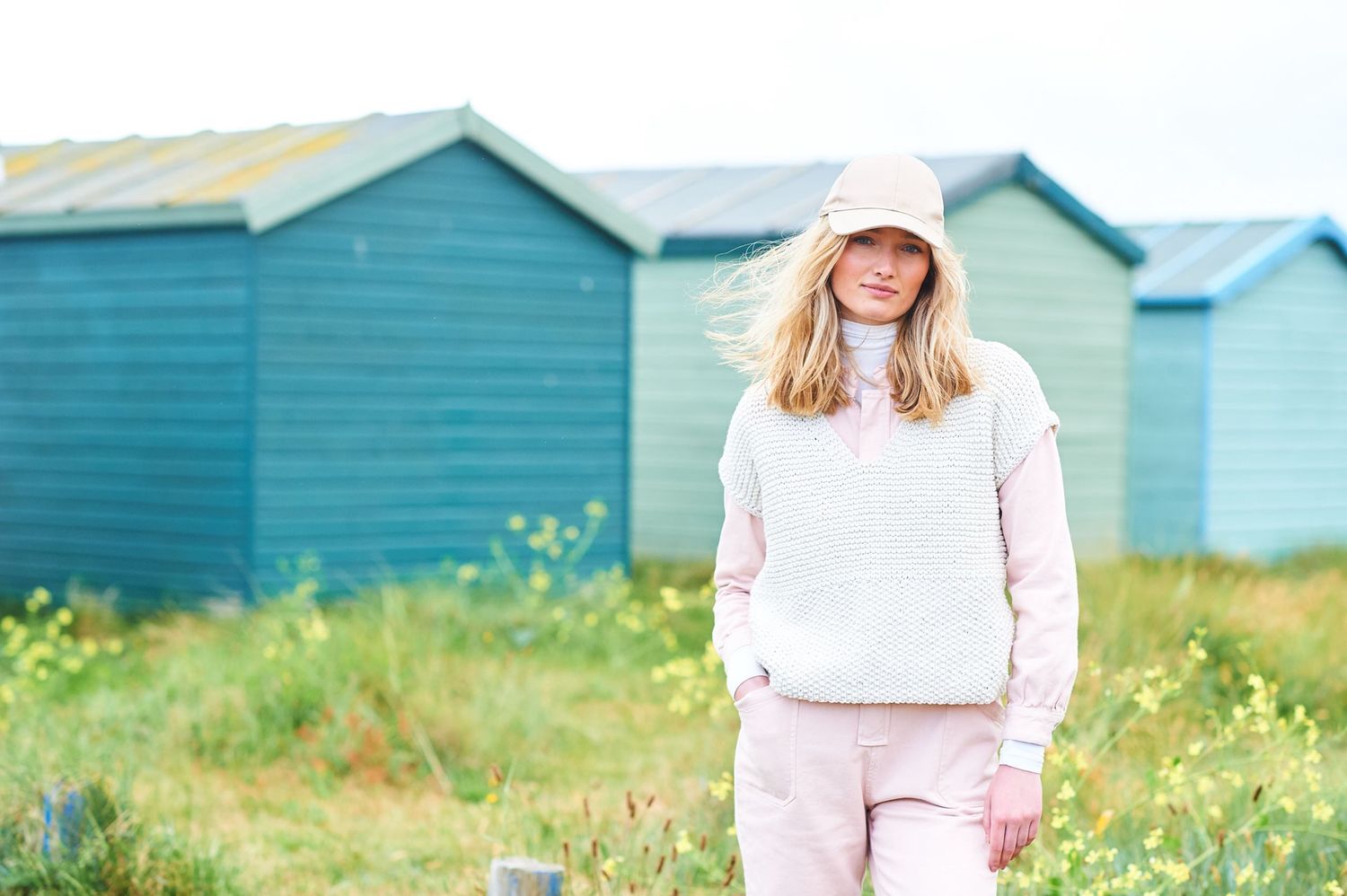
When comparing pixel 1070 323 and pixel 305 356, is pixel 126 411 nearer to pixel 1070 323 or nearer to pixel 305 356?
pixel 305 356

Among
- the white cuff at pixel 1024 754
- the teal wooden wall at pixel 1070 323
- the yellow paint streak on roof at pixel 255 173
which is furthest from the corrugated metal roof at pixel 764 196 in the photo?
the white cuff at pixel 1024 754

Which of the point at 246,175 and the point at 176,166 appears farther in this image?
the point at 176,166

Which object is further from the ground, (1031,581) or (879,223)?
(879,223)

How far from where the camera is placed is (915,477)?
298 centimetres

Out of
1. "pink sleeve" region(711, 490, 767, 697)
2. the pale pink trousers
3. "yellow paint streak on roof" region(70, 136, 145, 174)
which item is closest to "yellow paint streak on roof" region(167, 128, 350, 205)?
"yellow paint streak on roof" region(70, 136, 145, 174)

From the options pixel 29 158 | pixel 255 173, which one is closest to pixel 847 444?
pixel 255 173

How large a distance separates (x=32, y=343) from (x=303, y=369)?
2.40 meters

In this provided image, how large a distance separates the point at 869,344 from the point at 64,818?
2.87m

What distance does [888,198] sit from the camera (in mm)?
3008

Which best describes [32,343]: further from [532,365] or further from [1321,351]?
[1321,351]

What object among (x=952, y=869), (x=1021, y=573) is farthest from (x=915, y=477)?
(x=952, y=869)

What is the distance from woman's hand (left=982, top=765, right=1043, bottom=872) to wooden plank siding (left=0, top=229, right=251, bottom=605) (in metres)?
8.07

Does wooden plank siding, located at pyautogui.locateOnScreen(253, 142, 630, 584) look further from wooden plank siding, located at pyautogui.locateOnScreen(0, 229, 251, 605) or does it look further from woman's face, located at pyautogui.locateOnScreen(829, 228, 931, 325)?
woman's face, located at pyautogui.locateOnScreen(829, 228, 931, 325)

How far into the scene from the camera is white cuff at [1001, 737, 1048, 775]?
282cm
